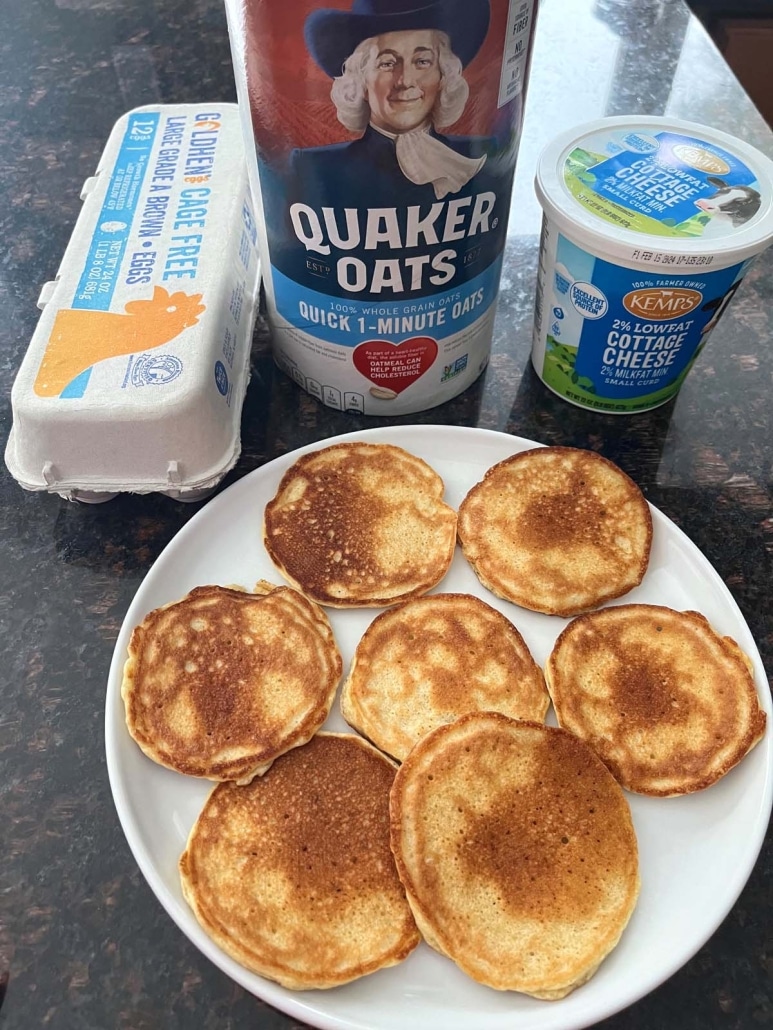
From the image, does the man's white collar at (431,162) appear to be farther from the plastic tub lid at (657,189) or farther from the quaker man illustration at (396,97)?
the plastic tub lid at (657,189)

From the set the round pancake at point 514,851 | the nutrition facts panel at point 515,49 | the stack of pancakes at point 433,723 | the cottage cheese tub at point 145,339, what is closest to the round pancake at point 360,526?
the stack of pancakes at point 433,723

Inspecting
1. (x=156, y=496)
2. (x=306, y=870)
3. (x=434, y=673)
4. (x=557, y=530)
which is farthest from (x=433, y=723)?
(x=156, y=496)

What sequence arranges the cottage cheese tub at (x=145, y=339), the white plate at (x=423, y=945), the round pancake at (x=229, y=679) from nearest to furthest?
the white plate at (x=423, y=945) → the round pancake at (x=229, y=679) → the cottage cheese tub at (x=145, y=339)

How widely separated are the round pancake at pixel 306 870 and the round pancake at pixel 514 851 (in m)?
0.04

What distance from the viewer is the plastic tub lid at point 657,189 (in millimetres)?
896

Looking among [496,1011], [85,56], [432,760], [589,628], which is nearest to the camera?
[496,1011]

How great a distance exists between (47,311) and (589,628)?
0.77 metres

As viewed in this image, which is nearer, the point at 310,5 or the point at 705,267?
the point at 310,5

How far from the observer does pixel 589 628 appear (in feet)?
3.00

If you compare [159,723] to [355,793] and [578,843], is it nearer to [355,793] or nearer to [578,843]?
A: [355,793]

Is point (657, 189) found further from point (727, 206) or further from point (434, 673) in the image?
point (434, 673)

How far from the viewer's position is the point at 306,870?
0.77 metres

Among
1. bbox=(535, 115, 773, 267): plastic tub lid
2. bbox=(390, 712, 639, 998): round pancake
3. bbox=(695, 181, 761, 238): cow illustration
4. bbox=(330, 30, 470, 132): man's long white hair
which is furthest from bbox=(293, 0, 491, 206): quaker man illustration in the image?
bbox=(390, 712, 639, 998): round pancake

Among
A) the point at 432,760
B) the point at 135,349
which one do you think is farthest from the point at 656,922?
the point at 135,349
